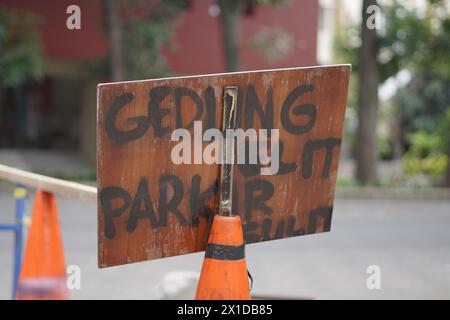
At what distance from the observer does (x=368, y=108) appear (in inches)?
601

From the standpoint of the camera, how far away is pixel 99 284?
5887 mm

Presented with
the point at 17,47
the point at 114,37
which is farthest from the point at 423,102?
the point at 17,47

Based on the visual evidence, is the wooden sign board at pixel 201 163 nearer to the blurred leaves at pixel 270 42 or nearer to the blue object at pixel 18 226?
the blue object at pixel 18 226

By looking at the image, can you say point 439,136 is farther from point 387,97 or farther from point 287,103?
point 387,97

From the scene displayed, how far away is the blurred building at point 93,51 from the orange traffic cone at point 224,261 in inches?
573

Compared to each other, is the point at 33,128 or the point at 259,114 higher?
the point at 259,114

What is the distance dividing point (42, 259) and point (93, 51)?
16110mm

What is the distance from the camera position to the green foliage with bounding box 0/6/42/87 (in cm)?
1424

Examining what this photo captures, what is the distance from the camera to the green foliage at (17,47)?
46.7 feet

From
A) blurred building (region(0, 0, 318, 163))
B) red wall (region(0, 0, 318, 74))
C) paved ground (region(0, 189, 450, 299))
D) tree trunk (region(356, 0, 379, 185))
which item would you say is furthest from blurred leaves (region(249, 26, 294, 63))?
paved ground (region(0, 189, 450, 299))

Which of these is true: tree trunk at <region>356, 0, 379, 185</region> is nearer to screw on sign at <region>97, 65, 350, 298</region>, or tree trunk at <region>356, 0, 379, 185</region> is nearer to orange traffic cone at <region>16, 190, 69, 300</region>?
orange traffic cone at <region>16, 190, 69, 300</region>

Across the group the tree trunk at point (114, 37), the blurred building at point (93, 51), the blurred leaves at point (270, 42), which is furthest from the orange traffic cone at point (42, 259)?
the blurred leaves at point (270, 42)
